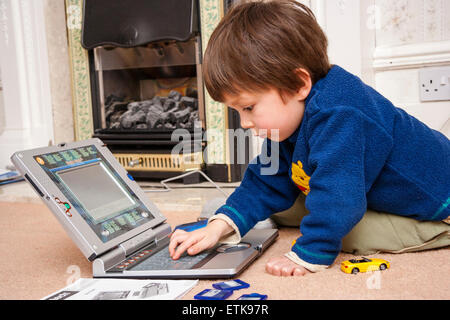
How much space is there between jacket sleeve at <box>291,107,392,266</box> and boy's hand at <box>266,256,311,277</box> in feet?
0.05

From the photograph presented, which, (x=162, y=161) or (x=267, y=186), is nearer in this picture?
(x=267, y=186)

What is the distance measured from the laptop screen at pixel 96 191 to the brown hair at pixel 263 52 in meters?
0.27

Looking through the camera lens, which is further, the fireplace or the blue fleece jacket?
the fireplace

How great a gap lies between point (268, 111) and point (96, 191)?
13.4 inches

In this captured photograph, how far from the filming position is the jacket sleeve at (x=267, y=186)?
91 cm

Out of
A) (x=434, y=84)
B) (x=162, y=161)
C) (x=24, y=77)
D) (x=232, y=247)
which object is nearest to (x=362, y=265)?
(x=232, y=247)

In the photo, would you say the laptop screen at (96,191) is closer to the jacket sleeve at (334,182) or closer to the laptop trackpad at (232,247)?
the laptop trackpad at (232,247)

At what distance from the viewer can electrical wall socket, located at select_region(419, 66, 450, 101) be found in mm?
1381

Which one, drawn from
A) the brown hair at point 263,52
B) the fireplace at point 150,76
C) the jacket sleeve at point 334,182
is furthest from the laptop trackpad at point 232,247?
the fireplace at point 150,76

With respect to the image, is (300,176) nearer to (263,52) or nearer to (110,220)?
(263,52)

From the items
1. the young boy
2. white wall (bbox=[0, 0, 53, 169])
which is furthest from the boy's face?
white wall (bbox=[0, 0, 53, 169])

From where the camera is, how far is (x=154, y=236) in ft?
2.79

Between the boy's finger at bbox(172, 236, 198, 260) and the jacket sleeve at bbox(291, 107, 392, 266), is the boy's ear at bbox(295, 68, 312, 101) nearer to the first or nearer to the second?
the jacket sleeve at bbox(291, 107, 392, 266)

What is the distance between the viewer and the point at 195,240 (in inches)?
30.6
